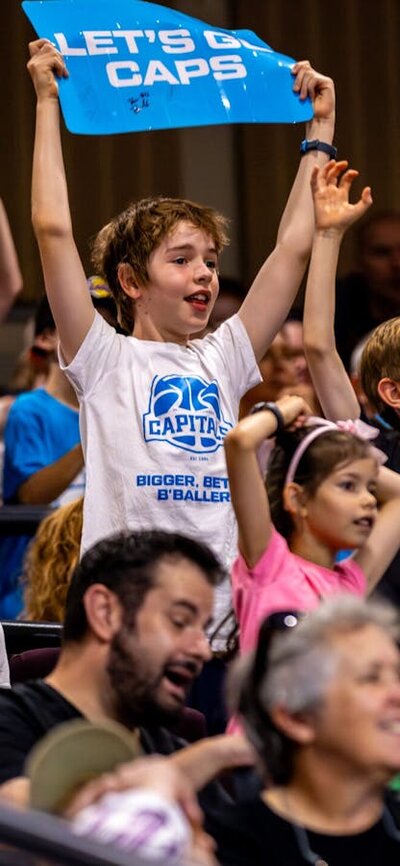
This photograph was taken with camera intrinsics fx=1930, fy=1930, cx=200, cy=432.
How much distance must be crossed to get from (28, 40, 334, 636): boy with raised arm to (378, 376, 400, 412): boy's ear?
270 mm

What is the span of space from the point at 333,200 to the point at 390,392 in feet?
1.45

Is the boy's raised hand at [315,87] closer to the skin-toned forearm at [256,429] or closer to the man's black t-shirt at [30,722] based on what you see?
the skin-toned forearm at [256,429]

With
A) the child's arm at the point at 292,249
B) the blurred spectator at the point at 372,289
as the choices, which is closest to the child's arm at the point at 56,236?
the child's arm at the point at 292,249

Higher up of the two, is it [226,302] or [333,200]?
[333,200]

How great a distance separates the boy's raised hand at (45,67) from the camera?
372 cm

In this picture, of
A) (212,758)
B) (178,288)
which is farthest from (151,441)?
(212,758)

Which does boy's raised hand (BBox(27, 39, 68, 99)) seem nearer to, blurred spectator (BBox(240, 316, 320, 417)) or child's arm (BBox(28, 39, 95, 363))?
child's arm (BBox(28, 39, 95, 363))

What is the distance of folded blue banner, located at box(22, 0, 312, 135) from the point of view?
385cm

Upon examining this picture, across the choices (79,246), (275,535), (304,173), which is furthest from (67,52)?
(79,246)

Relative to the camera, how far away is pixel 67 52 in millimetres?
3834

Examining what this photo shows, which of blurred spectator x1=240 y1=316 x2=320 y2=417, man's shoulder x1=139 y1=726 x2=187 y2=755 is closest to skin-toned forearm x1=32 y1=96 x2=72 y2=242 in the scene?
man's shoulder x1=139 y1=726 x2=187 y2=755

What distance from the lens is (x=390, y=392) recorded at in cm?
398

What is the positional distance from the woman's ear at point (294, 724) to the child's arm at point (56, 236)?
1315mm

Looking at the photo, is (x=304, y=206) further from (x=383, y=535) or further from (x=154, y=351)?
(x=383, y=535)
